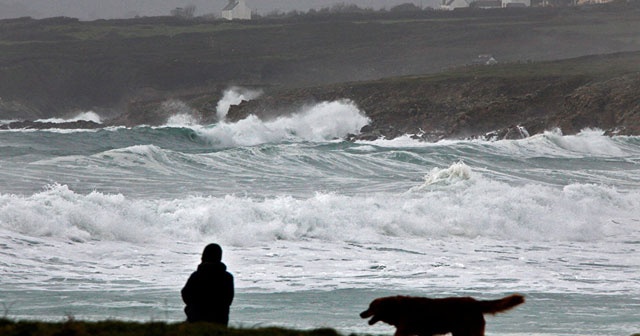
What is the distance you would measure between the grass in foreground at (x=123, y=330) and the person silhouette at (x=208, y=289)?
19.3 inches

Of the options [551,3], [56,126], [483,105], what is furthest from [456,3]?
[483,105]

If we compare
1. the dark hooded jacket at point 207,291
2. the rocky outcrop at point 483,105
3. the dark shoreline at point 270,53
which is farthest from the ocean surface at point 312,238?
the dark shoreline at point 270,53

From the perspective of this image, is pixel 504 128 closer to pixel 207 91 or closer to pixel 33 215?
pixel 33 215

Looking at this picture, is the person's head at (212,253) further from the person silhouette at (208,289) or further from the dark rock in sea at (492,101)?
the dark rock in sea at (492,101)

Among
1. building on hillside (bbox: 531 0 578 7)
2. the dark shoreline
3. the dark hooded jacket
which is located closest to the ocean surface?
the dark hooded jacket

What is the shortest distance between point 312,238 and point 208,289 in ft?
39.8

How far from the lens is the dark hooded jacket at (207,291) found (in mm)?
8727

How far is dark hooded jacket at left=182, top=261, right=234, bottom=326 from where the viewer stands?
344 inches

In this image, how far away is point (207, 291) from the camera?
876 cm

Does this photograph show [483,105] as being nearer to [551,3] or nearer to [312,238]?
[312,238]

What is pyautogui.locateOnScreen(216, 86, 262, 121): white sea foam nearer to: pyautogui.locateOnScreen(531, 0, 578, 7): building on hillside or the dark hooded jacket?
pyautogui.locateOnScreen(531, 0, 578, 7): building on hillside

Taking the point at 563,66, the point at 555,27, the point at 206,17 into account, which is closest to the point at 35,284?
the point at 563,66

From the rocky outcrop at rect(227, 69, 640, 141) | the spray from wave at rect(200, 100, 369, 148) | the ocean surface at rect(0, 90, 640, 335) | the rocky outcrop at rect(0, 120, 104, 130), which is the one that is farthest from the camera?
the rocky outcrop at rect(0, 120, 104, 130)

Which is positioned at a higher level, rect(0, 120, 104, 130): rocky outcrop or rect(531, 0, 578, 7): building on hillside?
rect(531, 0, 578, 7): building on hillside
